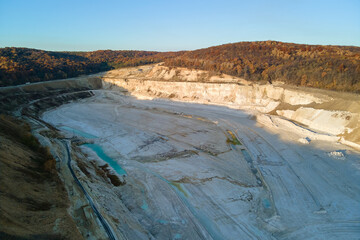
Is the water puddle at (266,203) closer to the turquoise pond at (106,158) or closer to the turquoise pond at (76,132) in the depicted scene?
the turquoise pond at (106,158)

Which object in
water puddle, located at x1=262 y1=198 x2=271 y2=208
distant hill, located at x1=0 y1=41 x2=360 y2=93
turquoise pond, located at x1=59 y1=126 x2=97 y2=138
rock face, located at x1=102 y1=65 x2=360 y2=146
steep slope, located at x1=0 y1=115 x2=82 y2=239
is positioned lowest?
turquoise pond, located at x1=59 y1=126 x2=97 y2=138

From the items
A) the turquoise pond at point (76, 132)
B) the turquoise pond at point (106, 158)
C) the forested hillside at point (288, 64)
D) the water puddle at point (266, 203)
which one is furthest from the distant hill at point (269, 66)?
the turquoise pond at point (106, 158)

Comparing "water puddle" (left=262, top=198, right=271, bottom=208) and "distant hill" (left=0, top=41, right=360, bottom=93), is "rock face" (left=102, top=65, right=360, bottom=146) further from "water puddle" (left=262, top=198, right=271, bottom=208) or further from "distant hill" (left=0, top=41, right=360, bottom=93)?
"water puddle" (left=262, top=198, right=271, bottom=208)

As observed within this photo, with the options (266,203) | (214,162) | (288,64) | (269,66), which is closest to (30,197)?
(266,203)

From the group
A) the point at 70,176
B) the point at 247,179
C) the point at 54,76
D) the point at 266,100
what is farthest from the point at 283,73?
the point at 54,76

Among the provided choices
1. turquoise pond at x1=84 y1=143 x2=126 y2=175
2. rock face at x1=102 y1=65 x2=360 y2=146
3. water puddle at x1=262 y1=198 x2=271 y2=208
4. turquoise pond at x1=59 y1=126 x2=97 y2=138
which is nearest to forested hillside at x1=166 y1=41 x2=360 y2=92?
rock face at x1=102 y1=65 x2=360 y2=146

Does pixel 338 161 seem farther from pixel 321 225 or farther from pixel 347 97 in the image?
pixel 347 97

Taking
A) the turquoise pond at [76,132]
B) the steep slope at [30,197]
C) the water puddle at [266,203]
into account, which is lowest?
the turquoise pond at [76,132]
